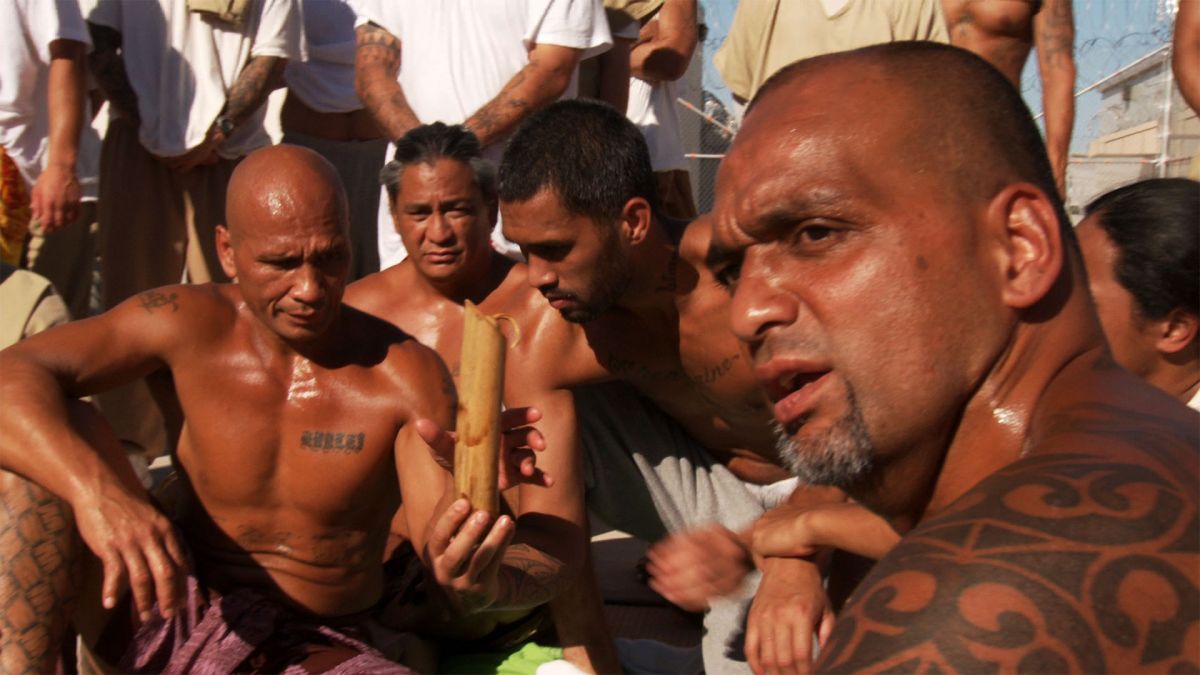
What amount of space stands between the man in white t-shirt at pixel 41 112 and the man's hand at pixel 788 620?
3.25 meters

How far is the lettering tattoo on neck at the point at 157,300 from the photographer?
3.74 m

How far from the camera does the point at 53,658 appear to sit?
3.46 m

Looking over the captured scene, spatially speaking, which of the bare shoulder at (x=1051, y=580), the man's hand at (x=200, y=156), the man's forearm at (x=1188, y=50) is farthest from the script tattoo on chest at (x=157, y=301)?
the man's forearm at (x=1188, y=50)

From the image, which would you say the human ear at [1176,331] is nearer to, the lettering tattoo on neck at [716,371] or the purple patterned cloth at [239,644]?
the lettering tattoo on neck at [716,371]

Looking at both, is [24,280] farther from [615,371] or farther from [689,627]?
[689,627]

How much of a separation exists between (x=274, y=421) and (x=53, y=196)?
1784mm

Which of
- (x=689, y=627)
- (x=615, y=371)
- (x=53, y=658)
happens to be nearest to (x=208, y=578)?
(x=53, y=658)

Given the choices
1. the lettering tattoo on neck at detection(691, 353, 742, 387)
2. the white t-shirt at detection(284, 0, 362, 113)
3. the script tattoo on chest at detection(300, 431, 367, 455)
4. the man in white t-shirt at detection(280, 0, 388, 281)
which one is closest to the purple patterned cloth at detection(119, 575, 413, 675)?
the script tattoo on chest at detection(300, 431, 367, 455)

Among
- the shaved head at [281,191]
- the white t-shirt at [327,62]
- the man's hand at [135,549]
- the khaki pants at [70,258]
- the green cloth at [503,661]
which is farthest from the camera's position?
the white t-shirt at [327,62]

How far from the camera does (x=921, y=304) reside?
1.63 metres

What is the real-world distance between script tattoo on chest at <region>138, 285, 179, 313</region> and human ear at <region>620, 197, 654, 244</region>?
1296mm

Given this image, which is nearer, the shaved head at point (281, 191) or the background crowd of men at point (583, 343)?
the background crowd of men at point (583, 343)

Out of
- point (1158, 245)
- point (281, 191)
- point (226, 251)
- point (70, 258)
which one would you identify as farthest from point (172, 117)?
point (1158, 245)

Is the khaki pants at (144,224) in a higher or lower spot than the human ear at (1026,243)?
lower
